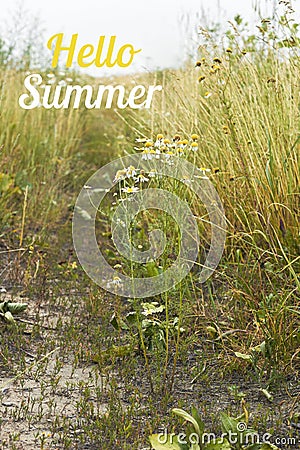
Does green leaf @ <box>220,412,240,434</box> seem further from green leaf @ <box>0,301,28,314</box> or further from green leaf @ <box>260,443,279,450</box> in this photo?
green leaf @ <box>0,301,28,314</box>

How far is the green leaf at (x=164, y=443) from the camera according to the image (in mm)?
2162

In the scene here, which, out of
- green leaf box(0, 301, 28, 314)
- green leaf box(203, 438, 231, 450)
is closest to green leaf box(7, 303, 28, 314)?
green leaf box(0, 301, 28, 314)

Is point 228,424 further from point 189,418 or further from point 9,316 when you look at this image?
point 9,316

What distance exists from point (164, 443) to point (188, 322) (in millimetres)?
1164

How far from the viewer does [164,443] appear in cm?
219

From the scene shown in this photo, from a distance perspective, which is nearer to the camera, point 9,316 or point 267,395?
point 267,395

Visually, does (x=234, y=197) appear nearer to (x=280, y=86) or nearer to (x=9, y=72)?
(x=280, y=86)

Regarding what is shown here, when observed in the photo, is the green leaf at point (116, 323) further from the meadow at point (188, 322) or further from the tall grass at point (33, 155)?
the tall grass at point (33, 155)

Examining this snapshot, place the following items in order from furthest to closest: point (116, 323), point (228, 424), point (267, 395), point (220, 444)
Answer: point (116, 323) < point (267, 395) < point (228, 424) < point (220, 444)

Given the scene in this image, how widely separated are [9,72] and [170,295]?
4.31 metres

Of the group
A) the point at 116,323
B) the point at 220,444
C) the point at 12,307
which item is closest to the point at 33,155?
the point at 12,307

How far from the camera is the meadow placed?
2.50 m

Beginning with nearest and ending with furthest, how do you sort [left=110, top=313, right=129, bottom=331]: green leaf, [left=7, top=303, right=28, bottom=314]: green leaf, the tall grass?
[left=110, top=313, right=129, bottom=331]: green leaf < [left=7, top=303, right=28, bottom=314]: green leaf < the tall grass

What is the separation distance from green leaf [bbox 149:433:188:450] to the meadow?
0.01 meters
